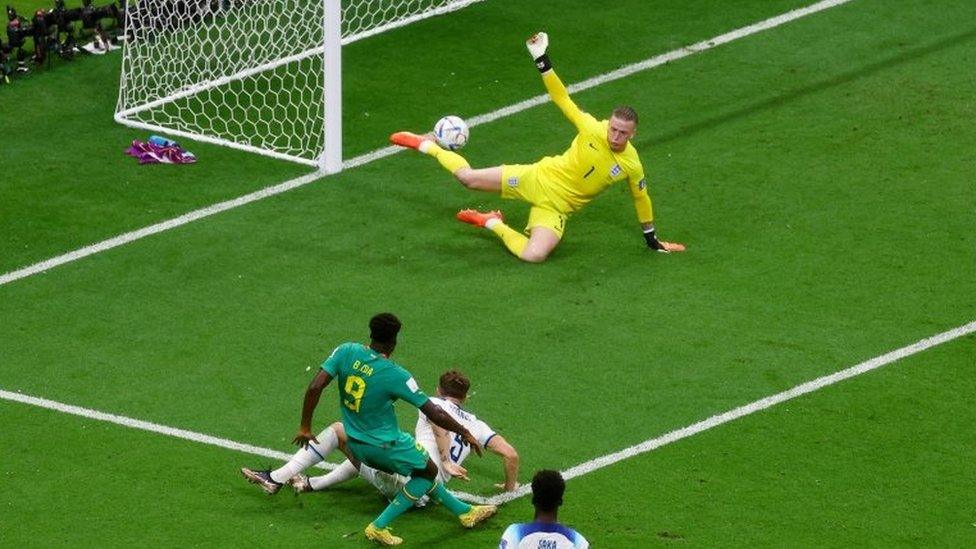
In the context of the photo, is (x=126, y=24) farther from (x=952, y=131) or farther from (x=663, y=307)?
(x=952, y=131)

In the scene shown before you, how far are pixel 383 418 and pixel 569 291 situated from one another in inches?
171

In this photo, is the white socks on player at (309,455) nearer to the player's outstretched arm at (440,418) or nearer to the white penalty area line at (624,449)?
the white penalty area line at (624,449)

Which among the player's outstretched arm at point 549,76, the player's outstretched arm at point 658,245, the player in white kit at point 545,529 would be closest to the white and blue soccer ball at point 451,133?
the player's outstretched arm at point 549,76

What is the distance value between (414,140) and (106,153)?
3.34 m

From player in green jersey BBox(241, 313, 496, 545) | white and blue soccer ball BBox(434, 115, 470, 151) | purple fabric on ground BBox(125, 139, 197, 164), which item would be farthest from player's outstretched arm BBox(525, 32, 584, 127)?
player in green jersey BBox(241, 313, 496, 545)

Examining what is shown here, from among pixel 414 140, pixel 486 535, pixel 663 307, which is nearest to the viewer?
pixel 486 535

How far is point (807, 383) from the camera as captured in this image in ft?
51.8

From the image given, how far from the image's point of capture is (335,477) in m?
14.2

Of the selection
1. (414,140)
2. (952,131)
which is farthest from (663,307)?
(952,131)

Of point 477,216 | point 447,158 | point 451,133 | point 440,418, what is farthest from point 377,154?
point 440,418

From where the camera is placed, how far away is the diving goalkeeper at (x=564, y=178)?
1777 centimetres

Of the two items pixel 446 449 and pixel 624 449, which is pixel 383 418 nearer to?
pixel 446 449

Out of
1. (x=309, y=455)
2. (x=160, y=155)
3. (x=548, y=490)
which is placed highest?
(x=548, y=490)

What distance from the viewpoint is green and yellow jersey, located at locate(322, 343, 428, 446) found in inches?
517
